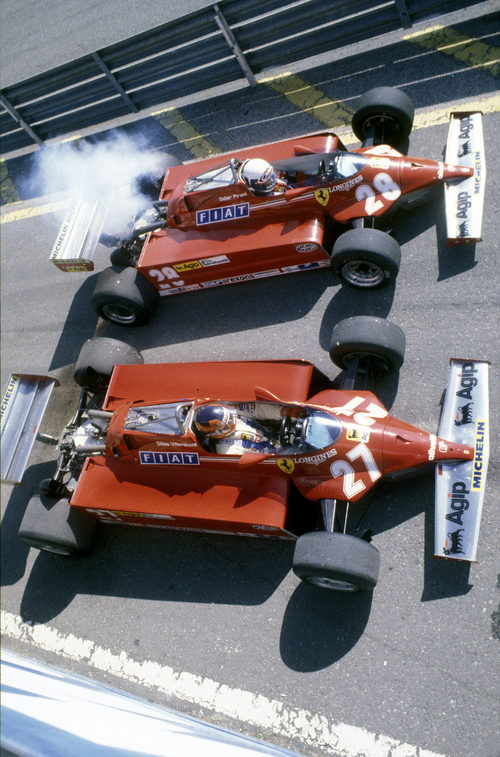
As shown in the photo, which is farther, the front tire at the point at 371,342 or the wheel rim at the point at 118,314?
the wheel rim at the point at 118,314

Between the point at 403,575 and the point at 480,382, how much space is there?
68.8 inches

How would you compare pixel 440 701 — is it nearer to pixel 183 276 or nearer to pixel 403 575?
pixel 403 575

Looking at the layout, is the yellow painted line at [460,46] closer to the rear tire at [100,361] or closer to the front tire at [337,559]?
the rear tire at [100,361]

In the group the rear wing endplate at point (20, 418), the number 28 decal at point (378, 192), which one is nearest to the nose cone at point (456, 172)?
the number 28 decal at point (378, 192)

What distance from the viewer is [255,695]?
16.7ft

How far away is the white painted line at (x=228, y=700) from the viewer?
4.65 metres

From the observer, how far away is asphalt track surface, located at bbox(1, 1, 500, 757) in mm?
4762

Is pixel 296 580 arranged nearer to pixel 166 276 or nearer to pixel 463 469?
pixel 463 469

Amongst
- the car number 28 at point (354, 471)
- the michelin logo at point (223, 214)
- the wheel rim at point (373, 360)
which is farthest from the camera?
the michelin logo at point (223, 214)

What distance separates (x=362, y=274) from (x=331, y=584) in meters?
3.11

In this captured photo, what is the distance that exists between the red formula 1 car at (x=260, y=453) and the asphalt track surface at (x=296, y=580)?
464mm

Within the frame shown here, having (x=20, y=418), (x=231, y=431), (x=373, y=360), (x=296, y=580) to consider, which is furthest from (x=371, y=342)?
(x=20, y=418)

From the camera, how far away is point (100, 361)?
6445mm

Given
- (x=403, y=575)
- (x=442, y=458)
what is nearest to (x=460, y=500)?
(x=442, y=458)
